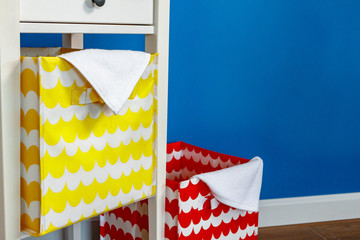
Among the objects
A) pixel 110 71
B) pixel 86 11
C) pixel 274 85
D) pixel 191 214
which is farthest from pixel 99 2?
pixel 274 85

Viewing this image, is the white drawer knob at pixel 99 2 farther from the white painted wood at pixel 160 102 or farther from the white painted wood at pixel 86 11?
the white painted wood at pixel 160 102

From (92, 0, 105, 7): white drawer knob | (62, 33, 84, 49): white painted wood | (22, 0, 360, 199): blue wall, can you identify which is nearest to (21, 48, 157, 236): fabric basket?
(92, 0, 105, 7): white drawer knob

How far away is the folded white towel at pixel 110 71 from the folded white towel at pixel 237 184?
347mm

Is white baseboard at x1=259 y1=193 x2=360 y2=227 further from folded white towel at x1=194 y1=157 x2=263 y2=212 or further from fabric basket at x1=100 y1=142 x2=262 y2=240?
folded white towel at x1=194 y1=157 x2=263 y2=212

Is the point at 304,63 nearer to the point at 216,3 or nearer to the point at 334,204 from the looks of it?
the point at 216,3

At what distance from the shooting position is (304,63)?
179 cm

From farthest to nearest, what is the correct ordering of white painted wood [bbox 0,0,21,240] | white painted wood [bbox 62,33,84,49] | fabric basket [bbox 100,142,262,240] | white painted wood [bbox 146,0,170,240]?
white painted wood [bbox 62,33,84,49] → fabric basket [bbox 100,142,262,240] → white painted wood [bbox 146,0,170,240] → white painted wood [bbox 0,0,21,240]

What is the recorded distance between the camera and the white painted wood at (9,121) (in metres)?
0.89

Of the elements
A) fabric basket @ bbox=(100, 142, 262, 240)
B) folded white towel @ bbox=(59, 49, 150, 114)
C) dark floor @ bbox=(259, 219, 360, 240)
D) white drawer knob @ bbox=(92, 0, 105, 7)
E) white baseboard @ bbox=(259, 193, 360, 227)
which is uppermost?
white drawer knob @ bbox=(92, 0, 105, 7)

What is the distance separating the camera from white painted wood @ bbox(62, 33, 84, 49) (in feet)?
4.59

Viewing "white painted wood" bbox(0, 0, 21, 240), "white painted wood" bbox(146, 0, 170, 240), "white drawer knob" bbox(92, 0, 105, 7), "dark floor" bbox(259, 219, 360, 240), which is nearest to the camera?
"white painted wood" bbox(0, 0, 21, 240)

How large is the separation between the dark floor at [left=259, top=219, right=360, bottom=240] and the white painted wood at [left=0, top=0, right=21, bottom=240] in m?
0.99

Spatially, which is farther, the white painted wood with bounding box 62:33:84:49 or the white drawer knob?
the white painted wood with bounding box 62:33:84:49

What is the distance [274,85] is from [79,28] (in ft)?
2.93
